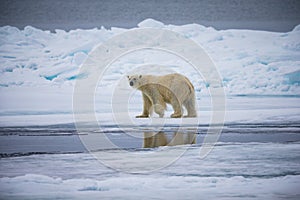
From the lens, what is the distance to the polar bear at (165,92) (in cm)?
507

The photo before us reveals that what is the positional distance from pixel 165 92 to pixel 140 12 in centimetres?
95

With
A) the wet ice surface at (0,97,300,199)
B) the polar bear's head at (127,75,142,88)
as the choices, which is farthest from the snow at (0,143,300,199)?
the polar bear's head at (127,75,142,88)

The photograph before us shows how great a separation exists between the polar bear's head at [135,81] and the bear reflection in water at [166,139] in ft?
2.02

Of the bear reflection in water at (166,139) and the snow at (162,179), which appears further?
the bear reflection in water at (166,139)

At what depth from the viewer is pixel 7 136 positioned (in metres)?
4.76

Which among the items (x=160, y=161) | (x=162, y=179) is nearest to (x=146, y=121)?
(x=160, y=161)

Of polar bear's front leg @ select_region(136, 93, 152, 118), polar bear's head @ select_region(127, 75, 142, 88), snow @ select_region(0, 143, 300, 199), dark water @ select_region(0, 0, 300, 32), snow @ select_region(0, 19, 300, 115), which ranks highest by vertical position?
dark water @ select_region(0, 0, 300, 32)

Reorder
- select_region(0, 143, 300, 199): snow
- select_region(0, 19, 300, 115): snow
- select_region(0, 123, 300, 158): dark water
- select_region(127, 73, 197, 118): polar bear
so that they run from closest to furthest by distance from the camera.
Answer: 1. select_region(0, 143, 300, 199): snow
2. select_region(0, 123, 300, 158): dark water
3. select_region(127, 73, 197, 118): polar bear
4. select_region(0, 19, 300, 115): snow

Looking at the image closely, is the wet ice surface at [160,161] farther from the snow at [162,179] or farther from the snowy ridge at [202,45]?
the snowy ridge at [202,45]

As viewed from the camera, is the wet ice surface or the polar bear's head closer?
the wet ice surface

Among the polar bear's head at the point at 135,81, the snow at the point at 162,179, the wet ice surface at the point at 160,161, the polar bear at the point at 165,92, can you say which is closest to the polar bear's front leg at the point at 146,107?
the polar bear at the point at 165,92

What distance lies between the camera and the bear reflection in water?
4.59 metres

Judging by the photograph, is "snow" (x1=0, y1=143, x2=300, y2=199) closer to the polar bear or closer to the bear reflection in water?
the bear reflection in water

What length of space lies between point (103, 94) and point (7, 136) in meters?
Answer: 1.09
